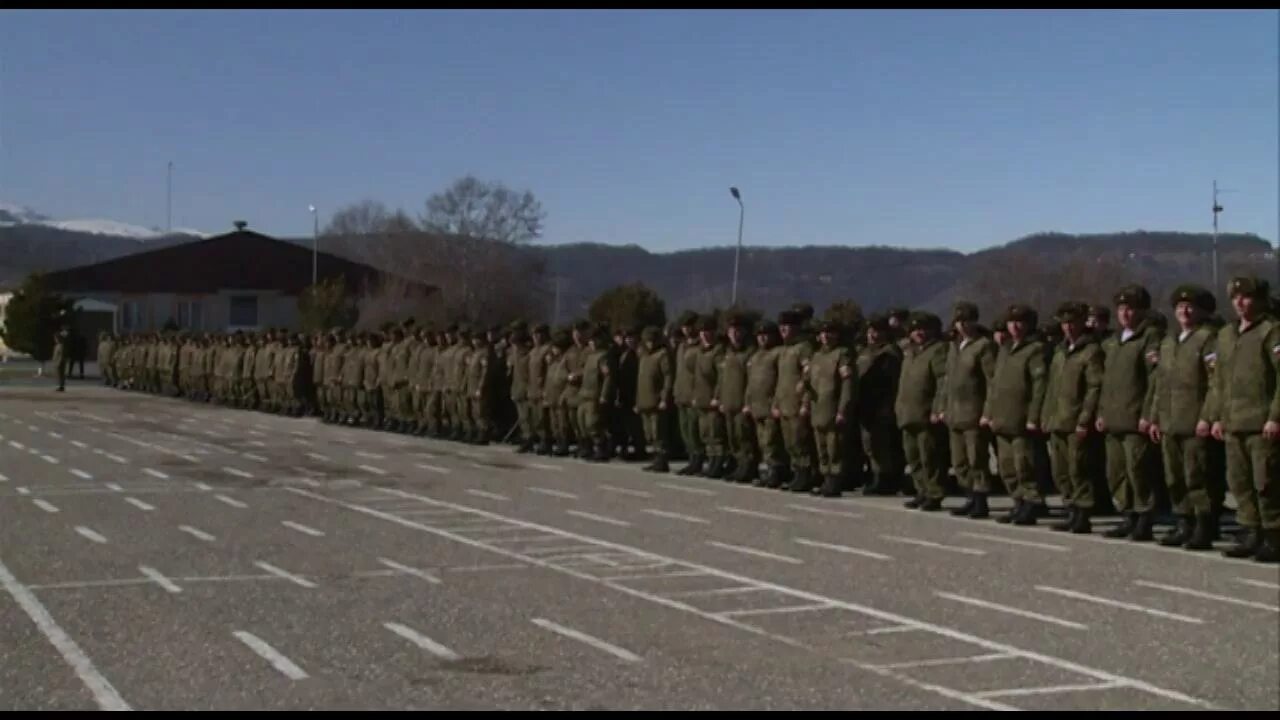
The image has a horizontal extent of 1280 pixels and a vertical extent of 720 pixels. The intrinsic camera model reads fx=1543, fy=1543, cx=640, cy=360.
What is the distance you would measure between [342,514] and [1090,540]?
7699 mm

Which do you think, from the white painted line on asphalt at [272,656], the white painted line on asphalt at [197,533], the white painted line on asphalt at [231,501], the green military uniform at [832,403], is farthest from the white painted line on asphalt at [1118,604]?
the white painted line on asphalt at [231,501]

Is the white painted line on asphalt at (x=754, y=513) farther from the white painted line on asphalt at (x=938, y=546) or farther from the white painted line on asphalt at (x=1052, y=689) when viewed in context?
the white painted line on asphalt at (x=1052, y=689)

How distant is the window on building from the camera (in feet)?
314

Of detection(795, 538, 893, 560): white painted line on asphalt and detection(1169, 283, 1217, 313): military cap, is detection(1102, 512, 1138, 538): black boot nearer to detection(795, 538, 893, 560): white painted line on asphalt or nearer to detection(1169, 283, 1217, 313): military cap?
detection(1169, 283, 1217, 313): military cap

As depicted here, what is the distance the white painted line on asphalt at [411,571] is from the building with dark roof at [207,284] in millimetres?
77592

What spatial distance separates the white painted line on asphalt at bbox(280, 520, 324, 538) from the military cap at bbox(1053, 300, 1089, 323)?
7846 millimetres

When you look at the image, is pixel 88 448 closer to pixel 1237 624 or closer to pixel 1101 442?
A: pixel 1101 442

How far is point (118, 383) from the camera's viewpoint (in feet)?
204

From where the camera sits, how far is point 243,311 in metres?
96.1

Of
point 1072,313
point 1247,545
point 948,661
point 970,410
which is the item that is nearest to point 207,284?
point 970,410

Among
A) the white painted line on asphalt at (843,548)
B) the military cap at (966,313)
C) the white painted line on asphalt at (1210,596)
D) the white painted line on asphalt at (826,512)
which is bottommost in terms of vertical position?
the white painted line on asphalt at (826,512)

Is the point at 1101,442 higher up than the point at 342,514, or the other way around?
the point at 1101,442

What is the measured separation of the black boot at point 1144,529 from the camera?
1463cm
